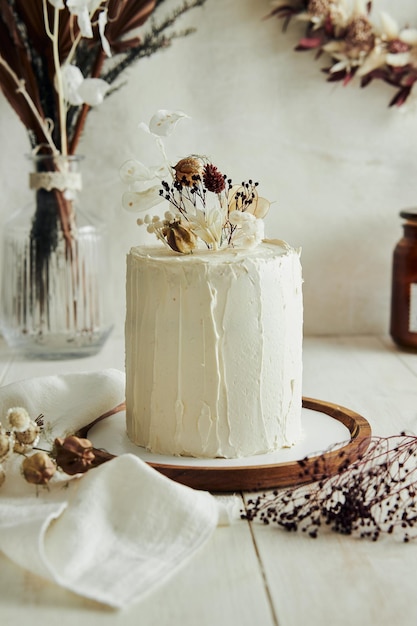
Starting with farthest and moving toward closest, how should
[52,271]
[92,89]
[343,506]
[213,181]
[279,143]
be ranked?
[279,143] < [52,271] < [92,89] < [213,181] < [343,506]

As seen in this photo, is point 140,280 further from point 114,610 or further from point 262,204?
point 114,610

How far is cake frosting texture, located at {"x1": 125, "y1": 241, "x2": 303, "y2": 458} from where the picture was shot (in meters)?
0.99

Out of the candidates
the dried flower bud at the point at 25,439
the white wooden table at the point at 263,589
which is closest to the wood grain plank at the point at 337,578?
the white wooden table at the point at 263,589

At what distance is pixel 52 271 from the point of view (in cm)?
162

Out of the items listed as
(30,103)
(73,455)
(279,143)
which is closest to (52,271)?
(30,103)

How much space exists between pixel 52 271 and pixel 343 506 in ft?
2.90

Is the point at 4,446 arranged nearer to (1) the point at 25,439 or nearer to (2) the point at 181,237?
(1) the point at 25,439

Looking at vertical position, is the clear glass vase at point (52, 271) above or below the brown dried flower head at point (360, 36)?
below

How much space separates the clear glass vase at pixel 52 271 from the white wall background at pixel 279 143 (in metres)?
0.18

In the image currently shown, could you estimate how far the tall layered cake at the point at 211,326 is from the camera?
99 cm

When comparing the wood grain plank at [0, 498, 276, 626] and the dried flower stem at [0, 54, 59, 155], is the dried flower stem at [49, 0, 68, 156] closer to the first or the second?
the dried flower stem at [0, 54, 59, 155]

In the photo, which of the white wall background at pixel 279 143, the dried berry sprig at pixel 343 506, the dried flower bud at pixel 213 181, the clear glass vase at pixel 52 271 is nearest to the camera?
the dried berry sprig at pixel 343 506

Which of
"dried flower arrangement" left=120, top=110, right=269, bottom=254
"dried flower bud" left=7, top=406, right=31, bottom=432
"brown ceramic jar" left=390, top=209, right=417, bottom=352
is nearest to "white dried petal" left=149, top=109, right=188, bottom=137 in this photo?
"dried flower arrangement" left=120, top=110, right=269, bottom=254

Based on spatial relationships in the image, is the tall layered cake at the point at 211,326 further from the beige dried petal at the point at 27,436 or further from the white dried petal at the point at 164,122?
the beige dried petal at the point at 27,436
